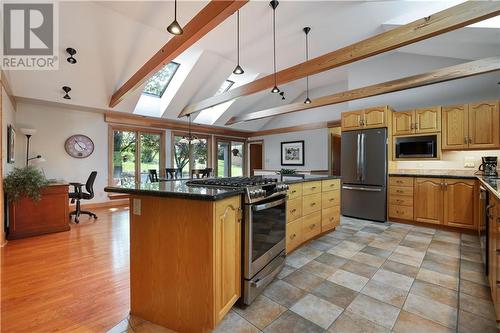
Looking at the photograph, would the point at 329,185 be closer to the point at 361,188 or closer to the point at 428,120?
the point at 361,188

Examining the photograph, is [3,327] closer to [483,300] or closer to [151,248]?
[151,248]

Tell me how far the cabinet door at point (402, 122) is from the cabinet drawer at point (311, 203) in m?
2.48

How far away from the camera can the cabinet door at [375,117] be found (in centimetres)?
419

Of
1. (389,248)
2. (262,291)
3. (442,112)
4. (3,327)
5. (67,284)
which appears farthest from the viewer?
(442,112)

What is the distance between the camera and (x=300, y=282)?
2.11 meters

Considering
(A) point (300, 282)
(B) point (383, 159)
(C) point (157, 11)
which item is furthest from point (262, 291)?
(C) point (157, 11)

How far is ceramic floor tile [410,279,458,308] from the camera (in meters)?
1.82

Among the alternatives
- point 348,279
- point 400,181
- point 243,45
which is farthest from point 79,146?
point 400,181

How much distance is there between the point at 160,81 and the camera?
5.82m

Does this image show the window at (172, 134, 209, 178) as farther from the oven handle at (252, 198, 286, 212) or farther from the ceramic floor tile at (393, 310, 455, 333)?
the ceramic floor tile at (393, 310, 455, 333)

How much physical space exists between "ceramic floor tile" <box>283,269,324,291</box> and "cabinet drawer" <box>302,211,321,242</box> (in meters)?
0.70

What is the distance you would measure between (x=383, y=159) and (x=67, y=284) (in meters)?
4.83

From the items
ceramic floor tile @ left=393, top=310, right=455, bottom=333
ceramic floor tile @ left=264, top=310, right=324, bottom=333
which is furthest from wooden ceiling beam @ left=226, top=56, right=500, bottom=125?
ceramic floor tile @ left=264, top=310, right=324, bottom=333

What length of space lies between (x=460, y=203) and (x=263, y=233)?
364 cm
